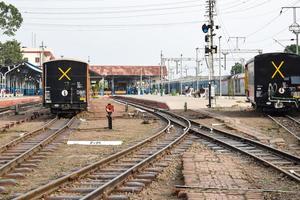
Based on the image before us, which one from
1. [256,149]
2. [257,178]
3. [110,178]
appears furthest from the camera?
[256,149]

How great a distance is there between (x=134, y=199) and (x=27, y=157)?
5476mm

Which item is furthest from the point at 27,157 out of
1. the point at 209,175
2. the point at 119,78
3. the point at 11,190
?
the point at 119,78

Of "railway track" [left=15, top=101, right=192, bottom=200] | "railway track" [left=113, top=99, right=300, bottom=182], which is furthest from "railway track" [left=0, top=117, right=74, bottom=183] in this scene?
"railway track" [left=113, top=99, right=300, bottom=182]

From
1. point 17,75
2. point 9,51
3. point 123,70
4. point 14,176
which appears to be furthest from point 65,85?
point 123,70

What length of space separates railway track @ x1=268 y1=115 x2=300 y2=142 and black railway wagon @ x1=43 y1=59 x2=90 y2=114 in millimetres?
9988

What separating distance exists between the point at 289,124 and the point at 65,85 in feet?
38.9

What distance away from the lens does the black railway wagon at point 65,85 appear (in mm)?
27922

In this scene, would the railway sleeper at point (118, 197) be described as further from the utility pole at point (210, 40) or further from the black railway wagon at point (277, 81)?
the utility pole at point (210, 40)

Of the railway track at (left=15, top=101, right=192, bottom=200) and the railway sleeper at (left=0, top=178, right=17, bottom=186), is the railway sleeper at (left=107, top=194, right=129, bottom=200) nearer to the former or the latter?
the railway track at (left=15, top=101, right=192, bottom=200)

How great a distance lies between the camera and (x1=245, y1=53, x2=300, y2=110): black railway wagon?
86.4ft

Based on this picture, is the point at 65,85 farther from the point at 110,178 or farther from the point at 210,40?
the point at 110,178

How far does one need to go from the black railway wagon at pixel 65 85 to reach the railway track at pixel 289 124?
9.99 m

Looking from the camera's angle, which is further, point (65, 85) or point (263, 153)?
point (65, 85)

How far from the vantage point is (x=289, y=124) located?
74.7ft
